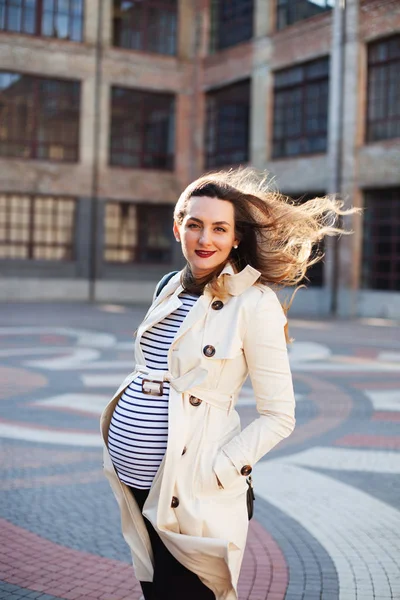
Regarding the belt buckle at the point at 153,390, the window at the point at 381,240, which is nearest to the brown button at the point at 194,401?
the belt buckle at the point at 153,390

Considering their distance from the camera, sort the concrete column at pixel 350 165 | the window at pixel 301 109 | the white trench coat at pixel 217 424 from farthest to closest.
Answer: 1. the window at pixel 301 109
2. the concrete column at pixel 350 165
3. the white trench coat at pixel 217 424

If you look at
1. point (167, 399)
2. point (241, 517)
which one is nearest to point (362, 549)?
point (241, 517)

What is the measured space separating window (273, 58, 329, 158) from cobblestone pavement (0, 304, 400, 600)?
14.9m

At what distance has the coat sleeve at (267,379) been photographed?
2578mm

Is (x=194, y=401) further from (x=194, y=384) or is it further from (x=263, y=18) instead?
(x=263, y=18)

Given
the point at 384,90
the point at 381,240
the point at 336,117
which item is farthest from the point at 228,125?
the point at 381,240

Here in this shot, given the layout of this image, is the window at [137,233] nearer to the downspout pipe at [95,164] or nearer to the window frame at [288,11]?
the downspout pipe at [95,164]

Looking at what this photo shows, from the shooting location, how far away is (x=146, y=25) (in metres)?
30.5

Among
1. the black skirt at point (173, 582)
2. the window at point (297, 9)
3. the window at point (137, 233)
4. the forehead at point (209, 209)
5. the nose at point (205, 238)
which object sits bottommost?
the black skirt at point (173, 582)

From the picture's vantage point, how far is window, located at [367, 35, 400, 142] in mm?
23156

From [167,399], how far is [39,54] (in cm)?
2796

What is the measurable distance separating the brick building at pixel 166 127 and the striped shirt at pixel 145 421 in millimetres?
21220

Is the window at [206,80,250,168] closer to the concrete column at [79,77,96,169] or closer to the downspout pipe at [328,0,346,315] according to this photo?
the concrete column at [79,77,96,169]

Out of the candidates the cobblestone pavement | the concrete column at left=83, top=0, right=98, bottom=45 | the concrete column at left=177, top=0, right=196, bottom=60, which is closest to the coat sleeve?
the cobblestone pavement
